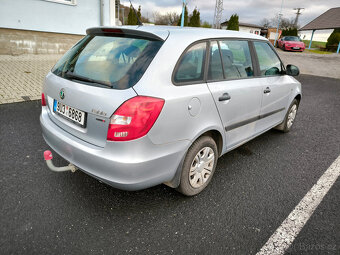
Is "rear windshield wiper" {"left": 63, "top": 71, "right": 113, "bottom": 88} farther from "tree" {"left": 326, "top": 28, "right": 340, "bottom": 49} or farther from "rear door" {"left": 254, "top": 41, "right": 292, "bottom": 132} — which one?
"tree" {"left": 326, "top": 28, "right": 340, "bottom": 49}

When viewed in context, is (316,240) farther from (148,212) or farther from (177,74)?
(177,74)

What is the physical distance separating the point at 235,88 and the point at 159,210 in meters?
1.52

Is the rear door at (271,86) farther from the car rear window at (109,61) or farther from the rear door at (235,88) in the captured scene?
the car rear window at (109,61)

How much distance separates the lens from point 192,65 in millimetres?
2387

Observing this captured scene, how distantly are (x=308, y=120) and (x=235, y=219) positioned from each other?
13.6 ft

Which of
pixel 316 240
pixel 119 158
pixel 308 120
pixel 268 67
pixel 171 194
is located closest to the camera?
pixel 119 158

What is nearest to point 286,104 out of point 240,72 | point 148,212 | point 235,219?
point 240,72

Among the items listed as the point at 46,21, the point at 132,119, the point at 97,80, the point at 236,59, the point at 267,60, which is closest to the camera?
the point at 132,119

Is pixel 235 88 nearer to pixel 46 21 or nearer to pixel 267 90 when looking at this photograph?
pixel 267 90

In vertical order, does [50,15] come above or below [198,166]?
above

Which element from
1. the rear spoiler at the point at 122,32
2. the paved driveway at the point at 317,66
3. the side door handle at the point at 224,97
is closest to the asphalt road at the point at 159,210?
the side door handle at the point at 224,97

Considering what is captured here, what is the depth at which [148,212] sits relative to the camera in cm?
243

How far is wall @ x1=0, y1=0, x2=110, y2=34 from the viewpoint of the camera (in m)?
9.63

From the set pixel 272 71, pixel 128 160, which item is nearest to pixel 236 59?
pixel 272 71
